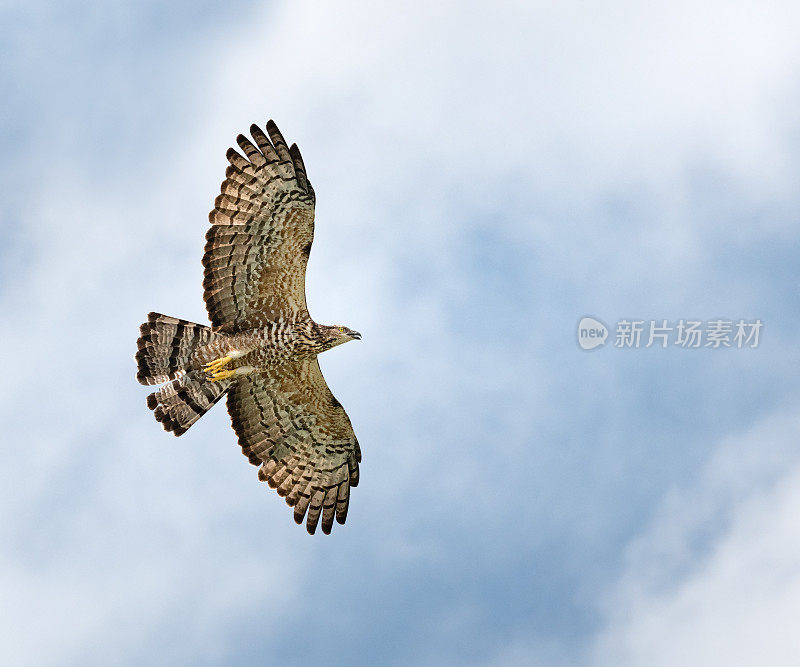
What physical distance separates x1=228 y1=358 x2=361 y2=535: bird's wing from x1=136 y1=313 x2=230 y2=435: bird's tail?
83 centimetres

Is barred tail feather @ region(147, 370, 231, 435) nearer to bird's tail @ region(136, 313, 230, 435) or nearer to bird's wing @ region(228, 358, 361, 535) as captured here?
bird's tail @ region(136, 313, 230, 435)

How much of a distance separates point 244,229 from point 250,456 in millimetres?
3465

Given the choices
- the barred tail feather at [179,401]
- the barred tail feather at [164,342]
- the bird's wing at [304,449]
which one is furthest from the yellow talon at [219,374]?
the bird's wing at [304,449]

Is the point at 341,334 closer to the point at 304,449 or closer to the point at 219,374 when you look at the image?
the point at 219,374

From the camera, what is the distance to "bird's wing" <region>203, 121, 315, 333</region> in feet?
59.1

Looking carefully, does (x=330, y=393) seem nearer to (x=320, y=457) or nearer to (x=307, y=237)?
(x=320, y=457)

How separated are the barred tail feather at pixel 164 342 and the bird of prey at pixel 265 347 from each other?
14 millimetres

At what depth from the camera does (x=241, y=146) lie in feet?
59.3

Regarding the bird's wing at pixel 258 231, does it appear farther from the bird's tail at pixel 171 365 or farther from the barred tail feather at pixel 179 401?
the barred tail feather at pixel 179 401

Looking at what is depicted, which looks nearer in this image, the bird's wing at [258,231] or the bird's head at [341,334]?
the bird's wing at [258,231]

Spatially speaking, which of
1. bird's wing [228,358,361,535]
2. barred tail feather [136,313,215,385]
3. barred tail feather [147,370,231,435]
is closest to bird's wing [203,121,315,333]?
barred tail feather [136,313,215,385]

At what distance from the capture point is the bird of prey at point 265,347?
59.2 ft

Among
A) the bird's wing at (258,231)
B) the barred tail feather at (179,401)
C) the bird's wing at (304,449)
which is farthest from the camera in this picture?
the bird's wing at (304,449)

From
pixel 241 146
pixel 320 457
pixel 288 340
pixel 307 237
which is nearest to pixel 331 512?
pixel 320 457
